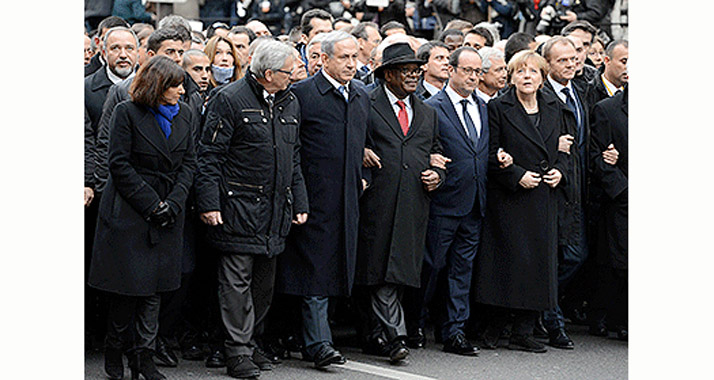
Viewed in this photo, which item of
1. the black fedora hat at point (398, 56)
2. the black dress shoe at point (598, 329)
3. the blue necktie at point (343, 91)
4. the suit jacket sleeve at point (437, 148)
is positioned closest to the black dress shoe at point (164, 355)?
the blue necktie at point (343, 91)

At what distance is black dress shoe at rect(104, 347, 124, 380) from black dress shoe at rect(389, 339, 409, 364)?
5.60 feet

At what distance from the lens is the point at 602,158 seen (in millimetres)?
8781

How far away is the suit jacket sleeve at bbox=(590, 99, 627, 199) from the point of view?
28.6 feet

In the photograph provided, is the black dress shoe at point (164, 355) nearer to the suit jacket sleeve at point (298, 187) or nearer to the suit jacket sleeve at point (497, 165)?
the suit jacket sleeve at point (298, 187)

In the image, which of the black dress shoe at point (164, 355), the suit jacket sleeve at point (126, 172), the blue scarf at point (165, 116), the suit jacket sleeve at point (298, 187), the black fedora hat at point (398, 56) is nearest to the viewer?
the suit jacket sleeve at point (126, 172)

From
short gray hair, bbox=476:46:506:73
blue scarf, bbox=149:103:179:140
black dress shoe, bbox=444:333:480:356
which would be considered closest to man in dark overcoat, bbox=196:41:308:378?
blue scarf, bbox=149:103:179:140

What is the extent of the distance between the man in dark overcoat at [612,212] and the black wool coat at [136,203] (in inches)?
125

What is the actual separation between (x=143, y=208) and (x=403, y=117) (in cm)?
201

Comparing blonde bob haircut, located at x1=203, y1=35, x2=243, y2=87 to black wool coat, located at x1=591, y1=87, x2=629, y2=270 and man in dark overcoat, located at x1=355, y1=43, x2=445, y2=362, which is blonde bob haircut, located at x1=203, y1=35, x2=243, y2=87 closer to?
man in dark overcoat, located at x1=355, y1=43, x2=445, y2=362

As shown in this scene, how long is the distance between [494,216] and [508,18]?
24.4 feet

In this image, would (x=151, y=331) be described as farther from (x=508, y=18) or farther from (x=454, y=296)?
(x=508, y=18)

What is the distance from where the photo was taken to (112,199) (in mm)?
6973

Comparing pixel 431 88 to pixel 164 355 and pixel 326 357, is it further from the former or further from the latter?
pixel 164 355

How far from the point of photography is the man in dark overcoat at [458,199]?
838 cm
